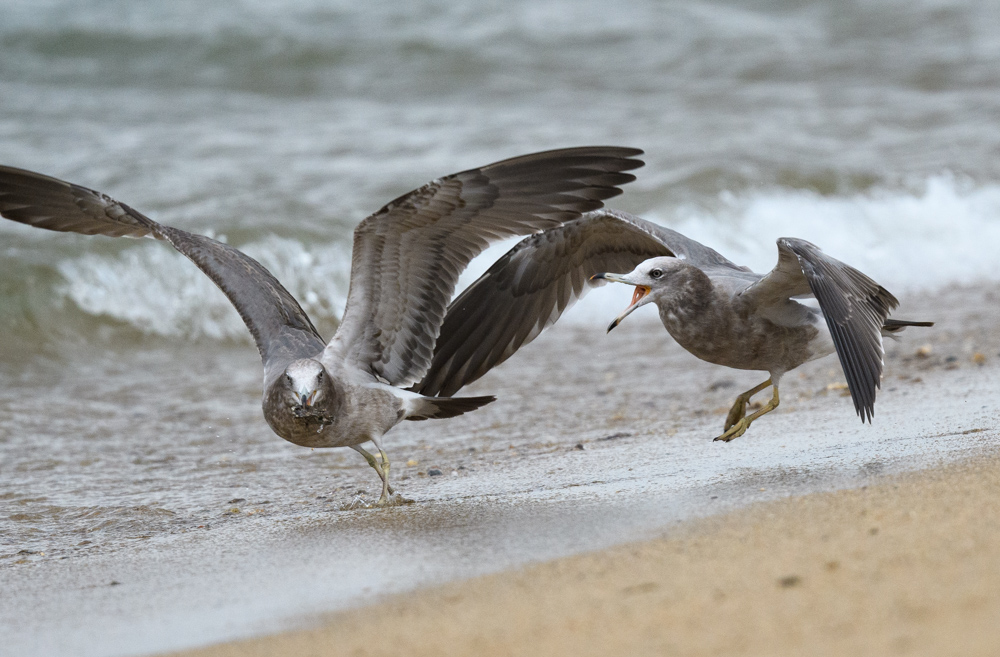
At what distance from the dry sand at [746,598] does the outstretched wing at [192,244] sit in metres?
2.26

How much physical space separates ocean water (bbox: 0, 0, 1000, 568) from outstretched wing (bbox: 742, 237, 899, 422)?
233 cm

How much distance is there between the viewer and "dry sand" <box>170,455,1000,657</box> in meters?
2.43

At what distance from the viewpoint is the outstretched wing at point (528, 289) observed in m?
5.74

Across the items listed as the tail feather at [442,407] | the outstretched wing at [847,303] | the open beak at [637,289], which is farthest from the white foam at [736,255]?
the outstretched wing at [847,303]

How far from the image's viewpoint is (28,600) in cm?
358

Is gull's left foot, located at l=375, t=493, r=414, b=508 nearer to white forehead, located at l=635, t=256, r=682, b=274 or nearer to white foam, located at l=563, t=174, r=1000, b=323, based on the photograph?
white forehead, located at l=635, t=256, r=682, b=274

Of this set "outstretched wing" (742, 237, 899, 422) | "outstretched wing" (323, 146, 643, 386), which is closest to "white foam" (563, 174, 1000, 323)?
"outstretched wing" (742, 237, 899, 422)

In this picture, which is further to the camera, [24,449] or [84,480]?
[24,449]

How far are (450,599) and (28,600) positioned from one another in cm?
140

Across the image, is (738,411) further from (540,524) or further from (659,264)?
(540,524)

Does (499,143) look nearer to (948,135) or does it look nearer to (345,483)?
(948,135)

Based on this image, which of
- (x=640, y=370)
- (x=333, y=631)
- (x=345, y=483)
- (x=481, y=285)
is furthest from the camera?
(x=640, y=370)

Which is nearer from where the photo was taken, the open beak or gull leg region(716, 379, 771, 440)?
the open beak

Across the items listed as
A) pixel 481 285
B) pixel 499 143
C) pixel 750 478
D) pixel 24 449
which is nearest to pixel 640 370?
pixel 481 285
